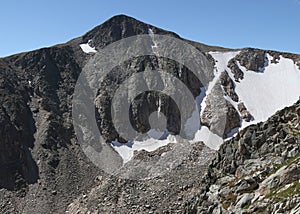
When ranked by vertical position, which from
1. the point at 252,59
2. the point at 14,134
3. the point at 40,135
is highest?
the point at 252,59

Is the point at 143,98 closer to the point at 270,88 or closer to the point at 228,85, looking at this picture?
the point at 228,85

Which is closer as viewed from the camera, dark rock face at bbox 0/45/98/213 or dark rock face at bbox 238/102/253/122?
dark rock face at bbox 0/45/98/213

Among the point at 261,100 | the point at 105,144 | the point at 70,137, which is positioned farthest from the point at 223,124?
the point at 70,137

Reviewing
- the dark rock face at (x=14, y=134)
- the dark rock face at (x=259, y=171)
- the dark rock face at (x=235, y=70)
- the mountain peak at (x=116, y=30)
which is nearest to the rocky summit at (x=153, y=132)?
the dark rock face at (x=259, y=171)

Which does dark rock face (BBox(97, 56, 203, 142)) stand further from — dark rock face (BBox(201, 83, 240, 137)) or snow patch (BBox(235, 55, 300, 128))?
snow patch (BBox(235, 55, 300, 128))

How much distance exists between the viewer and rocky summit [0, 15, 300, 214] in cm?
2481

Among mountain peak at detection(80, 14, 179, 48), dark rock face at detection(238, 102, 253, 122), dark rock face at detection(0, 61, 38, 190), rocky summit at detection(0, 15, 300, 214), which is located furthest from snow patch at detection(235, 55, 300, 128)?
dark rock face at detection(0, 61, 38, 190)

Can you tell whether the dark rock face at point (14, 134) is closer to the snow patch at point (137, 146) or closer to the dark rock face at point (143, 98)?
the dark rock face at point (143, 98)

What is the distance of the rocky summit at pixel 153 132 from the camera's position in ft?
81.4

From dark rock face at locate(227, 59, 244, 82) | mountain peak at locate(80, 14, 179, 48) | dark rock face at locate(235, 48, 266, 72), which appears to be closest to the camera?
dark rock face at locate(227, 59, 244, 82)

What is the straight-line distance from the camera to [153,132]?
8331cm

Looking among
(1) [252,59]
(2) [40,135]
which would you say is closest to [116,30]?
(1) [252,59]

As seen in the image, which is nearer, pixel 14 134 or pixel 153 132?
pixel 14 134

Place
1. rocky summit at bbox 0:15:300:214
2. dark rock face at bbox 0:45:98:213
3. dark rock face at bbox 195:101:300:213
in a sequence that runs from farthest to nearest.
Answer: dark rock face at bbox 0:45:98:213, rocky summit at bbox 0:15:300:214, dark rock face at bbox 195:101:300:213
